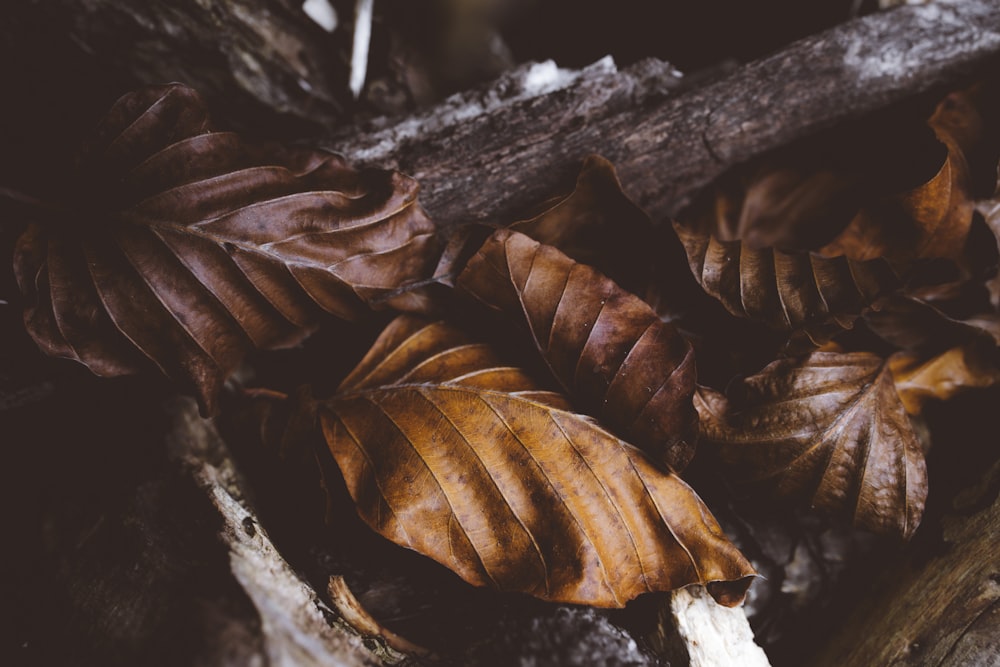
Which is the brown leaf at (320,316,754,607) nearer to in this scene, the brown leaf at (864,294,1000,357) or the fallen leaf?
the fallen leaf

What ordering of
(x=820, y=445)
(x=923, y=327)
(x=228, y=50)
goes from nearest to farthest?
1. (x=820, y=445)
2. (x=923, y=327)
3. (x=228, y=50)

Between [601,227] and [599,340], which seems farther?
[601,227]

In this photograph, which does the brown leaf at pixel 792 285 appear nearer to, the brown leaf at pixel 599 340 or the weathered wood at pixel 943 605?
the brown leaf at pixel 599 340

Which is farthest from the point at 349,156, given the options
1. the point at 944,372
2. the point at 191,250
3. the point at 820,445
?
the point at 944,372

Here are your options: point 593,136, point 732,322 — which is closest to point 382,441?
point 732,322

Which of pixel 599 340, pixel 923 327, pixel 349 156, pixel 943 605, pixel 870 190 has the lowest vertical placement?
pixel 943 605

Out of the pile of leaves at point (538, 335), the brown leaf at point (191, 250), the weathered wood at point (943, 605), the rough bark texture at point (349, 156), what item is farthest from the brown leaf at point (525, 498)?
the weathered wood at point (943, 605)

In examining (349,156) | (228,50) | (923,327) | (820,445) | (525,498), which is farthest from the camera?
(228,50)

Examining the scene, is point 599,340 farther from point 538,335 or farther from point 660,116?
point 660,116
